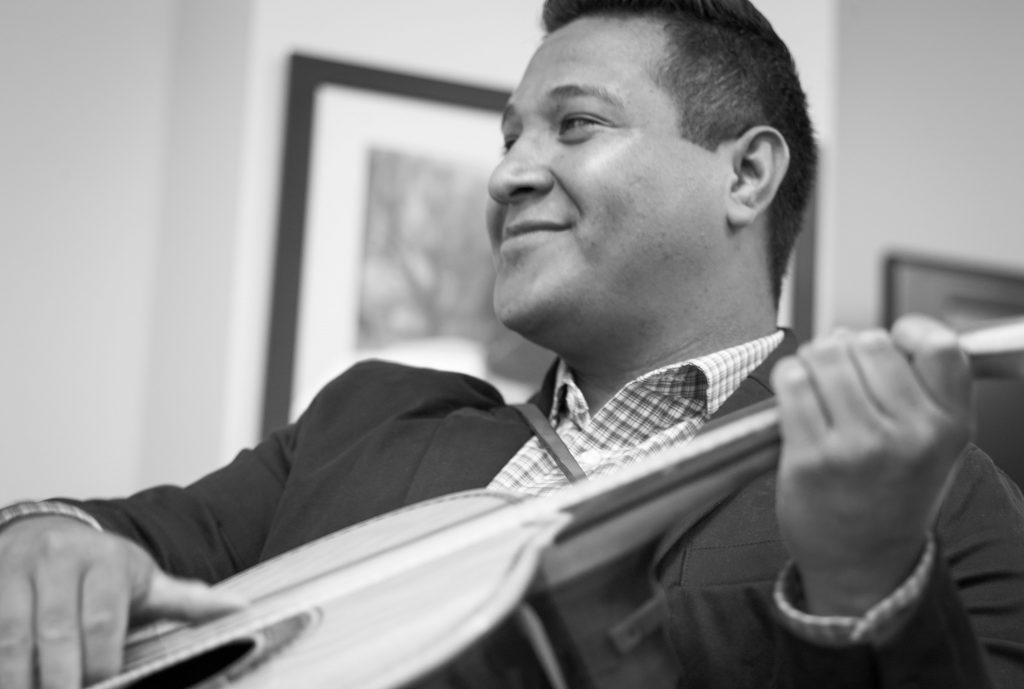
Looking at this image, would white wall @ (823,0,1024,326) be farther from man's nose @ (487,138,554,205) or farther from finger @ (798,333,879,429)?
finger @ (798,333,879,429)

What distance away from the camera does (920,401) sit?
0.68 meters

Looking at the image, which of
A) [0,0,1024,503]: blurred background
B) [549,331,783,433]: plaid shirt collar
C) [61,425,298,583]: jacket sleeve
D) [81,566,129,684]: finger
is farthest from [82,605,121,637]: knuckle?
[0,0,1024,503]: blurred background

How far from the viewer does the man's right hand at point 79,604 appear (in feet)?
2.60

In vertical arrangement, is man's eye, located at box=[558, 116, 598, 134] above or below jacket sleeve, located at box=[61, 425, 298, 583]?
above

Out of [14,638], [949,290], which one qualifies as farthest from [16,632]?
[949,290]

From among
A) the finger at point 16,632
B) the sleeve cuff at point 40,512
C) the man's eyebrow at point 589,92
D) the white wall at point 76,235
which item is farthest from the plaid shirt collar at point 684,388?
the white wall at point 76,235

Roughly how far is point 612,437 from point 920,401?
64 cm

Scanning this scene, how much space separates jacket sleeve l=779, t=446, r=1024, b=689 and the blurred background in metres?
1.22

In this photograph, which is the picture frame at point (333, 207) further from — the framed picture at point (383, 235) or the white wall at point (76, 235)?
the white wall at point (76, 235)

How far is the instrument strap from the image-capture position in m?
1.21

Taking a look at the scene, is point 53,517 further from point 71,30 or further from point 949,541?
point 71,30

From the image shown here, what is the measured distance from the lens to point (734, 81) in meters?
1.46

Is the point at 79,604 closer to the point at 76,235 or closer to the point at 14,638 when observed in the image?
the point at 14,638

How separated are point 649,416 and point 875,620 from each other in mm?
603
